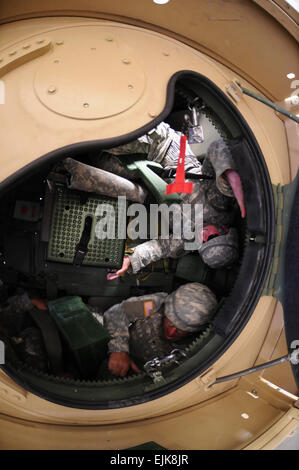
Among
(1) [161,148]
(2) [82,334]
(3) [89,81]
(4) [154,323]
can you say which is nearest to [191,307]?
(4) [154,323]

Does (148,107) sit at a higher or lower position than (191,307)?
higher

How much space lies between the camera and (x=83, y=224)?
208 cm

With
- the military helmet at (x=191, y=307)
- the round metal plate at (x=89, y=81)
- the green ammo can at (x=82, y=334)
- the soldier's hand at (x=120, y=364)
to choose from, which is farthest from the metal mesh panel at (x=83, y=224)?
the round metal plate at (x=89, y=81)

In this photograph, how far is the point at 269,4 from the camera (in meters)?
1.29

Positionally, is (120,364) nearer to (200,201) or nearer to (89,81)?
(200,201)

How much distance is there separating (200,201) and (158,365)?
106cm

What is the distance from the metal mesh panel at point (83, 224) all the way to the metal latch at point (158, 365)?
691 millimetres

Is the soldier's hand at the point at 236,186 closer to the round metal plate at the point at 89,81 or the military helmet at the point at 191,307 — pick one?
the military helmet at the point at 191,307

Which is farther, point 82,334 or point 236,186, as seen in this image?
point 82,334

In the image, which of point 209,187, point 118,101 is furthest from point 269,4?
point 209,187

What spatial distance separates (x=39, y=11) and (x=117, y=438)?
1.90 metres

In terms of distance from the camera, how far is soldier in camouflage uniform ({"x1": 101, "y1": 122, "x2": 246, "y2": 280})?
199 cm

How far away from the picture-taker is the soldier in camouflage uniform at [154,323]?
1979mm

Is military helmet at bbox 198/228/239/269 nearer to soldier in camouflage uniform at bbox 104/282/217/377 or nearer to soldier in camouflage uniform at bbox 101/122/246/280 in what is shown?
soldier in camouflage uniform at bbox 101/122/246/280
